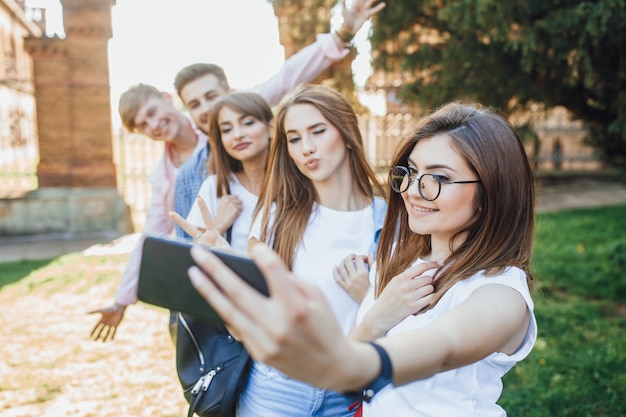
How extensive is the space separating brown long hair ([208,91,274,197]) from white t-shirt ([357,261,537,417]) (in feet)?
4.29

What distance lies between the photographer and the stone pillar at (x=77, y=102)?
365 inches

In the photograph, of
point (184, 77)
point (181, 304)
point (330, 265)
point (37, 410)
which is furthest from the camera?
point (37, 410)

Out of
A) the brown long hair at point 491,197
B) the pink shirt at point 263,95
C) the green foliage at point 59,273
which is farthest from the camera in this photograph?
the green foliage at point 59,273

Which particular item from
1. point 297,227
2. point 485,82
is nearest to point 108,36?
point 485,82

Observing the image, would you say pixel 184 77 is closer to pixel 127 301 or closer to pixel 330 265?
pixel 127 301

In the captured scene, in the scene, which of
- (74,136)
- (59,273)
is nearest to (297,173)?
(59,273)

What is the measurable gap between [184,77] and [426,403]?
7.97 feet

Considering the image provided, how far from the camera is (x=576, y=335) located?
4426 mm

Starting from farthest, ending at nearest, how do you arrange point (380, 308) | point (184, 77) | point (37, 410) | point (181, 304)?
1. point (37, 410)
2. point (184, 77)
3. point (380, 308)
4. point (181, 304)

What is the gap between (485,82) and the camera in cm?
517

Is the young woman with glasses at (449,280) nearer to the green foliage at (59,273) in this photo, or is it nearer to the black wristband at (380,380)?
the black wristband at (380,380)

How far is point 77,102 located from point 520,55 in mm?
7609

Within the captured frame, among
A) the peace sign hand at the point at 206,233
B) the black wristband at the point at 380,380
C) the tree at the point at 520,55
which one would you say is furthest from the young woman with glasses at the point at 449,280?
the tree at the point at 520,55

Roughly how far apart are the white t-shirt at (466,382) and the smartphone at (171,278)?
1.90ft
